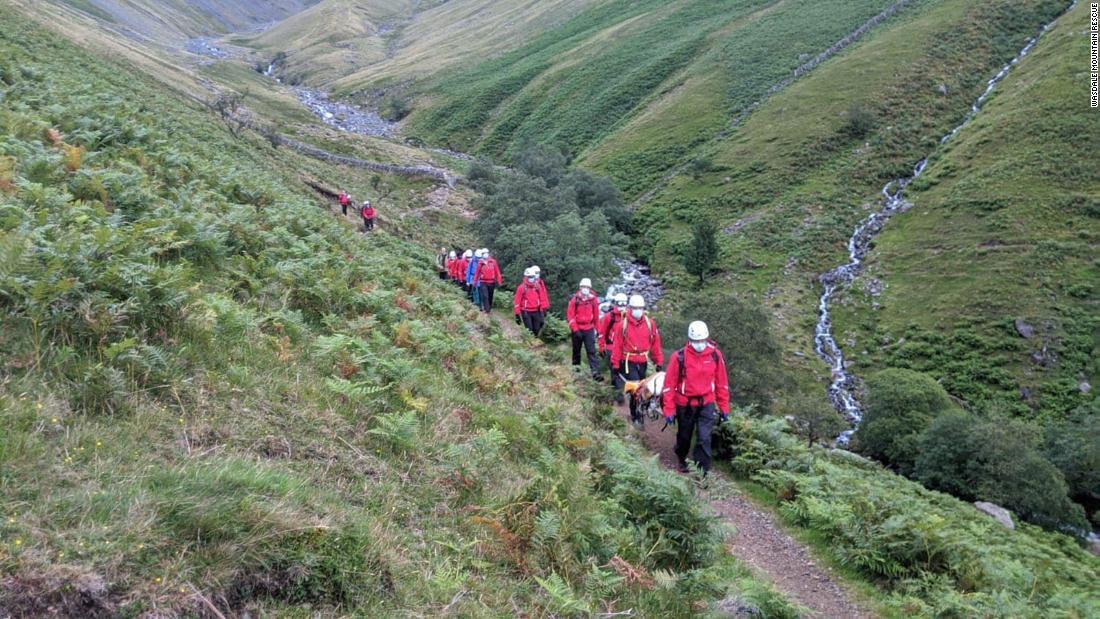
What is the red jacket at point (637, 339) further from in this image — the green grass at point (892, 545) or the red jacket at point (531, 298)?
the red jacket at point (531, 298)

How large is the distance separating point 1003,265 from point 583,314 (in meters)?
39.7

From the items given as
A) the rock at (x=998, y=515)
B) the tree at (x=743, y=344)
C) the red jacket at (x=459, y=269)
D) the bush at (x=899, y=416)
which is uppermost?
the red jacket at (x=459, y=269)

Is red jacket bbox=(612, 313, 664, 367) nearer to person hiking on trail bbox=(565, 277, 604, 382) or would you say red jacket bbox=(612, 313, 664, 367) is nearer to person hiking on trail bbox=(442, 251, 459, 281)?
person hiking on trail bbox=(565, 277, 604, 382)

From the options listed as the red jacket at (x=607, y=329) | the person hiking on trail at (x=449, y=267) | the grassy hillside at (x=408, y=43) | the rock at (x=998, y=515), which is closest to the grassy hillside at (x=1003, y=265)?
the rock at (x=998, y=515)

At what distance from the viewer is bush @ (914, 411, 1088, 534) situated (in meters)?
22.5

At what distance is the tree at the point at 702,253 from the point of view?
46.1 meters

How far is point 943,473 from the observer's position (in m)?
24.7

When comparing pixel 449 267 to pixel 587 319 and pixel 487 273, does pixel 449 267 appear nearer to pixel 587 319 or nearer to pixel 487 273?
pixel 487 273

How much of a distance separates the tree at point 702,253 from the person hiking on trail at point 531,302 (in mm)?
31308

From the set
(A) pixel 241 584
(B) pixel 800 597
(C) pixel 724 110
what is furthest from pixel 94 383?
(C) pixel 724 110

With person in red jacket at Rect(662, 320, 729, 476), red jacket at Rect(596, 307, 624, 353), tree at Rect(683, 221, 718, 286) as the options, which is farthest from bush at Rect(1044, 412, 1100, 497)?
person in red jacket at Rect(662, 320, 729, 476)

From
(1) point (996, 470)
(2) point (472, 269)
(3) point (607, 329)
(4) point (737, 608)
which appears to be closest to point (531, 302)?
(3) point (607, 329)

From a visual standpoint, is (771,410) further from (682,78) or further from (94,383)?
(682,78)

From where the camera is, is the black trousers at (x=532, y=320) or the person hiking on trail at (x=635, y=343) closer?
the person hiking on trail at (x=635, y=343)
